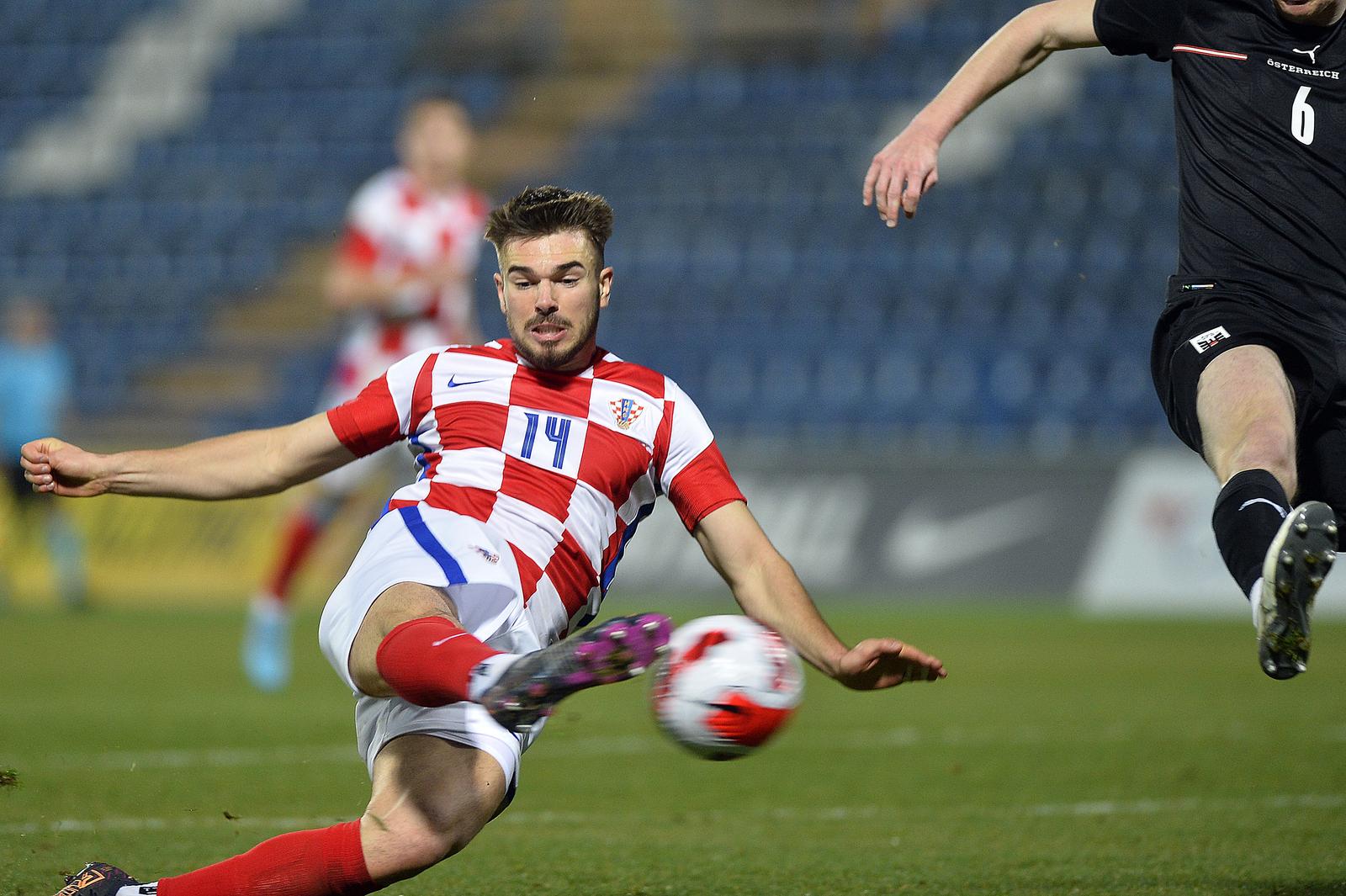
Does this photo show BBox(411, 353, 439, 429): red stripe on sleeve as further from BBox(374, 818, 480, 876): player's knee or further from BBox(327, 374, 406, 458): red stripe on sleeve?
BBox(374, 818, 480, 876): player's knee

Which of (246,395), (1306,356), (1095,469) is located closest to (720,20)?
(246,395)

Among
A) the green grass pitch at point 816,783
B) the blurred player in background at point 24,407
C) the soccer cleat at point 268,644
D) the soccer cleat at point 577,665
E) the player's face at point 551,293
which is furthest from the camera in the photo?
the blurred player in background at point 24,407

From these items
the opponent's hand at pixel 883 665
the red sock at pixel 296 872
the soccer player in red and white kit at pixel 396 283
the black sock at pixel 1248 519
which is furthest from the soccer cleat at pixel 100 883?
the soccer player in red and white kit at pixel 396 283

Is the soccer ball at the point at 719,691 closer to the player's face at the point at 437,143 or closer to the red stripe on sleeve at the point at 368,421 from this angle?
the red stripe on sleeve at the point at 368,421

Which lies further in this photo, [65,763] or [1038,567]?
[1038,567]

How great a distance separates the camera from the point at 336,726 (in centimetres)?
805

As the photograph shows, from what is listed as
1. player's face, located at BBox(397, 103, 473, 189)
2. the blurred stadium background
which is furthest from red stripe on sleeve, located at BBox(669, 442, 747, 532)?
the blurred stadium background

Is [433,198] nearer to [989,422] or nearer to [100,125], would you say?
[989,422]

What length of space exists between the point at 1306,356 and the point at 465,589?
2065 mm

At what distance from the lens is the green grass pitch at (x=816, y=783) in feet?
15.5

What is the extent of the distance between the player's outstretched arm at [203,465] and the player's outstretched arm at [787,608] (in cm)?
92

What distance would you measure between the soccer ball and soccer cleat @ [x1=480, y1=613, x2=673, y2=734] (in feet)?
0.38

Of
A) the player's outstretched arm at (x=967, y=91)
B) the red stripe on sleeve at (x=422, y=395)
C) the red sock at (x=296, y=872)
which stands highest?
the player's outstretched arm at (x=967, y=91)

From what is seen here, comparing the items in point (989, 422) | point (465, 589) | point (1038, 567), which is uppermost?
point (465, 589)
